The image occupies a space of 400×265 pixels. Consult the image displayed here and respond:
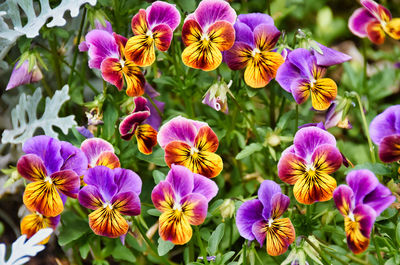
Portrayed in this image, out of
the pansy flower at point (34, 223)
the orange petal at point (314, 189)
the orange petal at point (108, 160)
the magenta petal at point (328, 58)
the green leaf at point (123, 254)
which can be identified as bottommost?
the green leaf at point (123, 254)

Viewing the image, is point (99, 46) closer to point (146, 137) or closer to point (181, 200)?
point (146, 137)

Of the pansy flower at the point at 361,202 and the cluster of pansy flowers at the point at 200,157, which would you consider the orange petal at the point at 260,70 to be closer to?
the cluster of pansy flowers at the point at 200,157

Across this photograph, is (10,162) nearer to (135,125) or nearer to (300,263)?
(135,125)

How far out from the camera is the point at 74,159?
112 centimetres

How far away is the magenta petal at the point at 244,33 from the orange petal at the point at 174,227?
0.41 meters

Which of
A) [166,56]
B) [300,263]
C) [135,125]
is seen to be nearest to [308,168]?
[300,263]

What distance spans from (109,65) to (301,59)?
0.42 meters

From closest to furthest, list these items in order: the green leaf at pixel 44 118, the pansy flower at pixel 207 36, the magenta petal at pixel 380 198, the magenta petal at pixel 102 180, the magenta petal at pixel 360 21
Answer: the magenta petal at pixel 380 198 < the magenta petal at pixel 102 180 < the pansy flower at pixel 207 36 < the green leaf at pixel 44 118 < the magenta petal at pixel 360 21

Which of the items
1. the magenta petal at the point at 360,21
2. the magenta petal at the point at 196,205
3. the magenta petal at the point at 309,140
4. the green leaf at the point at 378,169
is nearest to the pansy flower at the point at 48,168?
the magenta petal at the point at 196,205

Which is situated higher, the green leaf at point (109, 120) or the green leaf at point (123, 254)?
the green leaf at point (109, 120)

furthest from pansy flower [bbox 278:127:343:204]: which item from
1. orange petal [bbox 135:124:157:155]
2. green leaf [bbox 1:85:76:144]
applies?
green leaf [bbox 1:85:76:144]

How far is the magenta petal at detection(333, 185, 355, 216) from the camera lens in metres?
0.98

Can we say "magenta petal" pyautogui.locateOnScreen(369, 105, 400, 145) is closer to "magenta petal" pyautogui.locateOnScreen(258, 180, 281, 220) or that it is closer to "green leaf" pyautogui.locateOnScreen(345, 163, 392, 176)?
"green leaf" pyautogui.locateOnScreen(345, 163, 392, 176)

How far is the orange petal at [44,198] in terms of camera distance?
1119mm
